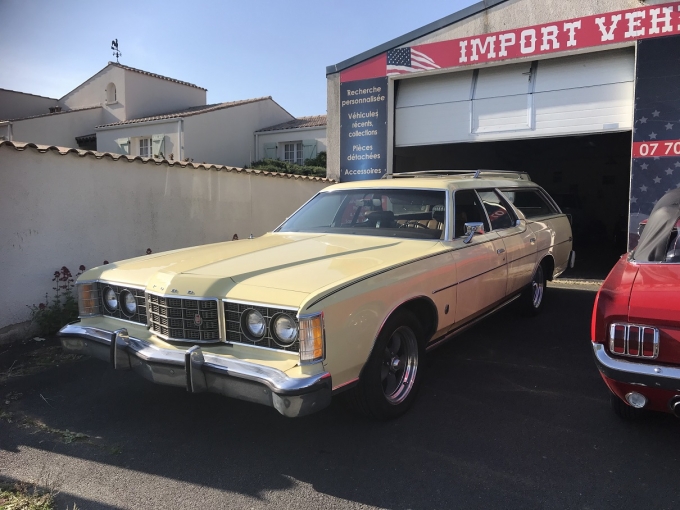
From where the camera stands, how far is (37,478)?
2.93 meters

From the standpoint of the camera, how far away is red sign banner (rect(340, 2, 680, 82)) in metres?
7.79

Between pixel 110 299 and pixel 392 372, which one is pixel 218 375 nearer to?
pixel 392 372

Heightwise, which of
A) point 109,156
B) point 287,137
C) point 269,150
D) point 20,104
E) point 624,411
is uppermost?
point 20,104

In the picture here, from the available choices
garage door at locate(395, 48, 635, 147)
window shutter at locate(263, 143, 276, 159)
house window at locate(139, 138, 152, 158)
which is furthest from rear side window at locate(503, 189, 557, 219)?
house window at locate(139, 138, 152, 158)

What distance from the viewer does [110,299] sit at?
377cm

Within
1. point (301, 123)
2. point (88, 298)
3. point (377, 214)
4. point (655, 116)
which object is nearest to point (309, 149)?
point (301, 123)

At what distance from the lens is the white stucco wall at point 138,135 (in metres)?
19.0

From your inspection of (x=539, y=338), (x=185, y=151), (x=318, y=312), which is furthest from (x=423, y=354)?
(x=185, y=151)

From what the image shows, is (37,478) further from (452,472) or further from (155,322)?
(452,472)

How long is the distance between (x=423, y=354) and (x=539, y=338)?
217cm

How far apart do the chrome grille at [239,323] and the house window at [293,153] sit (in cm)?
1832

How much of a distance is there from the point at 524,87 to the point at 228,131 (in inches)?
554

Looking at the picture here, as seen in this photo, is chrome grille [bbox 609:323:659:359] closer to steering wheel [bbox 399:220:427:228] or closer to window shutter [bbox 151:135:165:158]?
steering wheel [bbox 399:220:427:228]

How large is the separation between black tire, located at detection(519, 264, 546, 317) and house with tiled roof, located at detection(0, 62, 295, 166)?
50.4 ft
